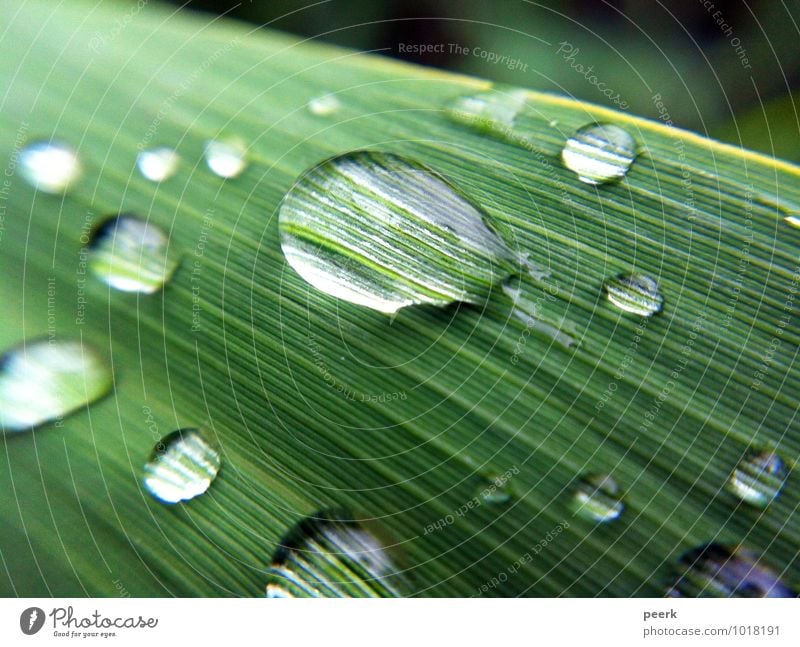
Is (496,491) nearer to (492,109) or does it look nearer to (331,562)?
(331,562)

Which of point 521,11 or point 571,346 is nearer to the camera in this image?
point 571,346

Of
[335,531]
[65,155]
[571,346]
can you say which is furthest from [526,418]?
[65,155]

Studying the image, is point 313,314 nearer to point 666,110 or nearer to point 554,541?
point 554,541

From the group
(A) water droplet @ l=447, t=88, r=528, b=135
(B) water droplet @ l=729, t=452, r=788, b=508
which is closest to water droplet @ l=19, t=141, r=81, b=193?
(A) water droplet @ l=447, t=88, r=528, b=135

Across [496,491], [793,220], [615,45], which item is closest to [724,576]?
[496,491]

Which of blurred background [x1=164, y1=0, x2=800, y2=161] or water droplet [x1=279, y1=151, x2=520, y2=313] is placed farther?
blurred background [x1=164, y1=0, x2=800, y2=161]

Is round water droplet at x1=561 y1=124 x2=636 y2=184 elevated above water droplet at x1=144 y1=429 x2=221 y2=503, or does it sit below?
above

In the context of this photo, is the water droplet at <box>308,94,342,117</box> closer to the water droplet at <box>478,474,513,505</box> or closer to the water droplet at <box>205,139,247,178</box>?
the water droplet at <box>205,139,247,178</box>
